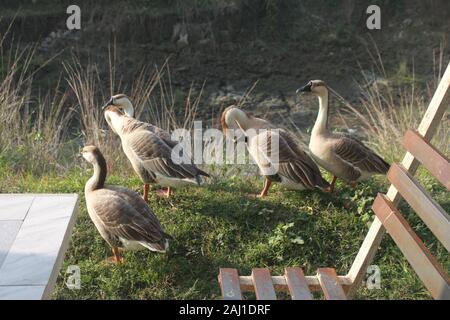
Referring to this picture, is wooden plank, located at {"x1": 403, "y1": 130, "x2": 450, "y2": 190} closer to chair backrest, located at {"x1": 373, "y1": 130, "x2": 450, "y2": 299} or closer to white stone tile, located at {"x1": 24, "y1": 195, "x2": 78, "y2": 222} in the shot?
chair backrest, located at {"x1": 373, "y1": 130, "x2": 450, "y2": 299}

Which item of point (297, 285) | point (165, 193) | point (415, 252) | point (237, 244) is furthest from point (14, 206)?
point (415, 252)

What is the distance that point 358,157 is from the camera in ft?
17.2

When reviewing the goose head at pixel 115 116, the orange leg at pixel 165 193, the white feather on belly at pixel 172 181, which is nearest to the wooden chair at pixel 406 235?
the white feather on belly at pixel 172 181

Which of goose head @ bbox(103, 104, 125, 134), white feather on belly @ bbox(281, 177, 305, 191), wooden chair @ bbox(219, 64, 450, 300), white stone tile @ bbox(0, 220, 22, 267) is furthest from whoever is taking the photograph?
goose head @ bbox(103, 104, 125, 134)

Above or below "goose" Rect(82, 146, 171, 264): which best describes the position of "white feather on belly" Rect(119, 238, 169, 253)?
below

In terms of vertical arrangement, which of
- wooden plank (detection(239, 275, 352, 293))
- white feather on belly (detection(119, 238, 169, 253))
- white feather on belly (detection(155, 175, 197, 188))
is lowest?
white feather on belly (detection(119, 238, 169, 253))

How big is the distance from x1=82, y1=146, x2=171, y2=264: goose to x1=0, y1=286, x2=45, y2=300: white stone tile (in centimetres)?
108

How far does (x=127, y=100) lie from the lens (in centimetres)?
576

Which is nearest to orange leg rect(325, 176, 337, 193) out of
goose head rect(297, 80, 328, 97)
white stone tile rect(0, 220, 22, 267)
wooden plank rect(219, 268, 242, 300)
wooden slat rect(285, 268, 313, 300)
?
goose head rect(297, 80, 328, 97)

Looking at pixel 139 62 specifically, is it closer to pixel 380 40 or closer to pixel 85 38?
pixel 85 38

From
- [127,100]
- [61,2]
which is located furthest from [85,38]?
[127,100]

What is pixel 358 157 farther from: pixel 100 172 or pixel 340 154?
pixel 100 172

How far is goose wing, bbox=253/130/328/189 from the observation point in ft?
16.7
